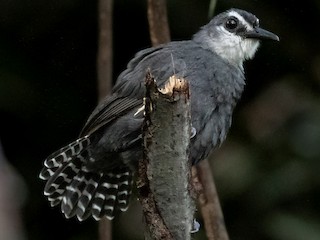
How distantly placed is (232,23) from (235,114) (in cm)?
124

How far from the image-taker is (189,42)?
20.9ft

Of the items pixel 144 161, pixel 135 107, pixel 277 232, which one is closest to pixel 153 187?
pixel 144 161

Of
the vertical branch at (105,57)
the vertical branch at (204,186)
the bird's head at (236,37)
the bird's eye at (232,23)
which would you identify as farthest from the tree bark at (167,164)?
the vertical branch at (105,57)

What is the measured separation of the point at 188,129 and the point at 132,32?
3.06 meters

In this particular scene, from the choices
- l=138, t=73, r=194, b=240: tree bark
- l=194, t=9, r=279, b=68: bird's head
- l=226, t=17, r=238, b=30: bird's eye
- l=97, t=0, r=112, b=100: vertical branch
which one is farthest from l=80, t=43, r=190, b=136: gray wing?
l=138, t=73, r=194, b=240: tree bark

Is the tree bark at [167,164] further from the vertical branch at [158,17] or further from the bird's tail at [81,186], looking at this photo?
the vertical branch at [158,17]

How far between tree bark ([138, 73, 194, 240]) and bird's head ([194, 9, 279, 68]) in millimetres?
1525

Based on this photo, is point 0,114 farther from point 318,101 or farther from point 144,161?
point 144,161

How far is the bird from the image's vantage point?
5.99 metres

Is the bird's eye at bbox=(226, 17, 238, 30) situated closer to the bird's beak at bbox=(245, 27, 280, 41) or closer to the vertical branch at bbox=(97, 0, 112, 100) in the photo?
the bird's beak at bbox=(245, 27, 280, 41)

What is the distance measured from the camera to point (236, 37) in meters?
6.38

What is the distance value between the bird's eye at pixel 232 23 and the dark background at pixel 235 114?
105 cm

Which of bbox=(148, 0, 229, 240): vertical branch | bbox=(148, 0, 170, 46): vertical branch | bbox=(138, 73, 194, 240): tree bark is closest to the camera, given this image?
bbox=(138, 73, 194, 240): tree bark

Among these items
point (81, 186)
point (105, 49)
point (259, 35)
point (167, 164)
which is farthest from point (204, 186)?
point (167, 164)
